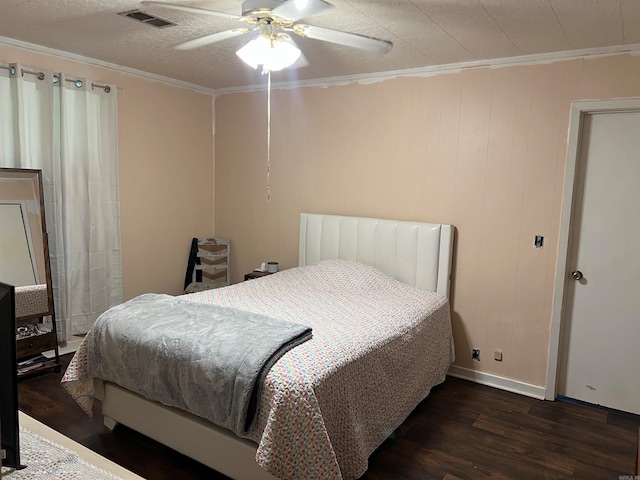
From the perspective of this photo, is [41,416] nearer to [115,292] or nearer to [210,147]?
[115,292]

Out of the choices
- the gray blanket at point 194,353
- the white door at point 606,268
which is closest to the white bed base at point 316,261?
the gray blanket at point 194,353

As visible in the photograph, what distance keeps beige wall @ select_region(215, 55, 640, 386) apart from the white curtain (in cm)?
155

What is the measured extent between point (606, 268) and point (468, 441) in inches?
59.1

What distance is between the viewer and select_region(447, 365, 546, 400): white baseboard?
11.0 ft

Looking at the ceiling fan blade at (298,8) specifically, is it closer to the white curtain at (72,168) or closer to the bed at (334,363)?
the bed at (334,363)

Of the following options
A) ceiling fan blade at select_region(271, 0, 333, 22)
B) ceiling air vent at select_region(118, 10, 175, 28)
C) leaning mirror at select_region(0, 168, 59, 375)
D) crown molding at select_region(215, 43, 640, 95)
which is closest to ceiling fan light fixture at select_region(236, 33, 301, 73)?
ceiling fan blade at select_region(271, 0, 333, 22)

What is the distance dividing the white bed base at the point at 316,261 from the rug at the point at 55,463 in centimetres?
98

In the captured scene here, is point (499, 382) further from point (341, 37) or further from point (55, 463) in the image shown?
point (55, 463)

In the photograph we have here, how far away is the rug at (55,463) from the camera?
3.73ft

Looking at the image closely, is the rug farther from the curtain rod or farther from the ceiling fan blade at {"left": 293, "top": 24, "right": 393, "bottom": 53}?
the curtain rod

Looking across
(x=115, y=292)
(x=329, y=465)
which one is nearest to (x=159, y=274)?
(x=115, y=292)

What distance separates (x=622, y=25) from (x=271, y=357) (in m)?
2.55

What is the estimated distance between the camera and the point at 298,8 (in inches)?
76.4

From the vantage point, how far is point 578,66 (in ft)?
10.0
